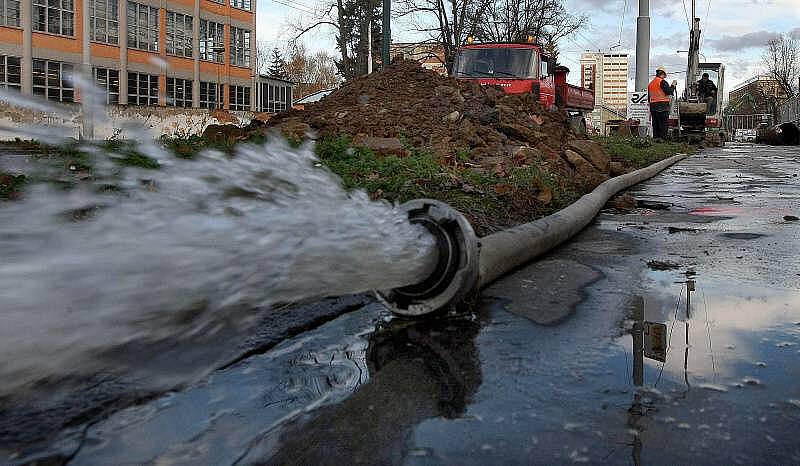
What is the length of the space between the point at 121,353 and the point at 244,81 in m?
57.0

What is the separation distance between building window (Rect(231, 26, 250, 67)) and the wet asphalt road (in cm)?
5490

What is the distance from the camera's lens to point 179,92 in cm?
5125

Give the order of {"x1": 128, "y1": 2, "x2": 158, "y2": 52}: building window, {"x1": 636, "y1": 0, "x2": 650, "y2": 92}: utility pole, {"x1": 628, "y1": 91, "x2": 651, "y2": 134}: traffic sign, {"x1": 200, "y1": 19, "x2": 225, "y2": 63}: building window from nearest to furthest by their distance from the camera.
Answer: {"x1": 628, "y1": 91, "x2": 651, "y2": 134}: traffic sign
{"x1": 636, "y1": 0, "x2": 650, "y2": 92}: utility pole
{"x1": 128, "y1": 2, "x2": 158, "y2": 52}: building window
{"x1": 200, "y1": 19, "x2": 225, "y2": 63}: building window

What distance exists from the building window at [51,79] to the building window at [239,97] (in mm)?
14714

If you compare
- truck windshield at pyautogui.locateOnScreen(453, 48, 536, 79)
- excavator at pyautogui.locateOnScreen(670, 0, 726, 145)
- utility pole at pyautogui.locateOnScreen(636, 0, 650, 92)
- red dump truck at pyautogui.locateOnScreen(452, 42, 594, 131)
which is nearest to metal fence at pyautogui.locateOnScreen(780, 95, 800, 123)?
excavator at pyautogui.locateOnScreen(670, 0, 726, 145)

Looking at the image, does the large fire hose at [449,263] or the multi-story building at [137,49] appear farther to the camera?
the multi-story building at [137,49]

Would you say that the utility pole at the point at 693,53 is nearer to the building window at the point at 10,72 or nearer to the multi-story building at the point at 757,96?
the building window at the point at 10,72

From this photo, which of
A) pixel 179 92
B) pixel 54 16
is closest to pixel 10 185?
pixel 54 16

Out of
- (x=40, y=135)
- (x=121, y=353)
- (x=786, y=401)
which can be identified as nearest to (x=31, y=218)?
(x=121, y=353)

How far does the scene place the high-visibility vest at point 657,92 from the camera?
2556cm

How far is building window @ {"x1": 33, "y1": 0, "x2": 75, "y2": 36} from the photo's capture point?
40.7 meters

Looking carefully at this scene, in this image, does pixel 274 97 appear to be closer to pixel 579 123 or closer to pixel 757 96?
pixel 579 123

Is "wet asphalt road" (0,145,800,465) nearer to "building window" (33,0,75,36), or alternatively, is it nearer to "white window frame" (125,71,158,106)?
"building window" (33,0,75,36)

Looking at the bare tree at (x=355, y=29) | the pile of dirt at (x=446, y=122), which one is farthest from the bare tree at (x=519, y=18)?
the pile of dirt at (x=446, y=122)
